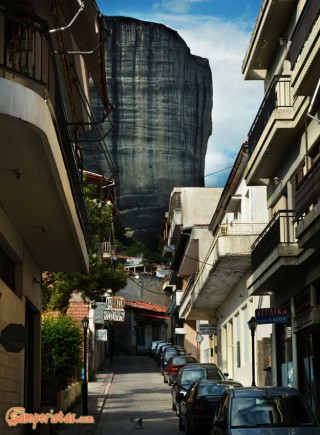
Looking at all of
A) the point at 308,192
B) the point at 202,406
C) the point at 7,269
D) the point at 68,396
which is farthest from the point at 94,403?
the point at 308,192

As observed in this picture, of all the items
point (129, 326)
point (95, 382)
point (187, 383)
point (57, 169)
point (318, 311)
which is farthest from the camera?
point (129, 326)

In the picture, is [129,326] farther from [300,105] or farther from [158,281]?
[300,105]

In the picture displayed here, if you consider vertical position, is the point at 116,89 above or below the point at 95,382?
above

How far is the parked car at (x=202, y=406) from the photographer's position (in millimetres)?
21422

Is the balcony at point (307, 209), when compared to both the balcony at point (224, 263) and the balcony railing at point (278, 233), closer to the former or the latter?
the balcony railing at point (278, 233)

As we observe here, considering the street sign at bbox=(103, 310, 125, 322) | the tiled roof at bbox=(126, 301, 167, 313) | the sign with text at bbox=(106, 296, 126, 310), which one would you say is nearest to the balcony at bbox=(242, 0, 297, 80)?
the street sign at bbox=(103, 310, 125, 322)

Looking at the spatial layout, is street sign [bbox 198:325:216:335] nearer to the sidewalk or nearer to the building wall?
the sidewalk

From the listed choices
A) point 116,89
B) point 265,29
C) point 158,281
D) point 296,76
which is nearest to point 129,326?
point 158,281

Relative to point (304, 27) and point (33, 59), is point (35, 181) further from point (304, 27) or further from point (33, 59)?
point (304, 27)

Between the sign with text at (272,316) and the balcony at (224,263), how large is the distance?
7742 mm

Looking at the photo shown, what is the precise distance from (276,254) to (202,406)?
4.00 m

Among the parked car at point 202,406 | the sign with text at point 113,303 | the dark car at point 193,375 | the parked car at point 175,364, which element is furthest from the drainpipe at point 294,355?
the sign with text at point 113,303

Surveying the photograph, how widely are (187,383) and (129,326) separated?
53.3 metres

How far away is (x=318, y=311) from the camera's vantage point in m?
19.1
